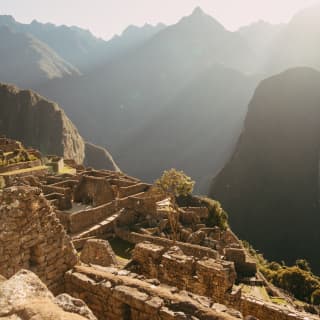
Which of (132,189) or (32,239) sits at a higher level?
(32,239)

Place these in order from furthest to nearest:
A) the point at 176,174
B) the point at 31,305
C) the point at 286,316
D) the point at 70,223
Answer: the point at 176,174, the point at 70,223, the point at 286,316, the point at 31,305

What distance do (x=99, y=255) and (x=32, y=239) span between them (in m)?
4.63

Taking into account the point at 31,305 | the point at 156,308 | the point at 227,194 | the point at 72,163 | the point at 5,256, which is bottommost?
the point at 227,194

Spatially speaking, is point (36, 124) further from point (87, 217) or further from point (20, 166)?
point (87, 217)

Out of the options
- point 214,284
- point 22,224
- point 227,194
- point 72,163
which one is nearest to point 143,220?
point 214,284

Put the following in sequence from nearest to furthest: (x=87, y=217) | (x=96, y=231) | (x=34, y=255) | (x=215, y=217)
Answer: (x=34, y=255)
(x=96, y=231)
(x=87, y=217)
(x=215, y=217)

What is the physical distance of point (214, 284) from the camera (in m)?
8.43

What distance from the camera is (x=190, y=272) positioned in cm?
868

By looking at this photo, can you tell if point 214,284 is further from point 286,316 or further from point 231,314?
point 231,314

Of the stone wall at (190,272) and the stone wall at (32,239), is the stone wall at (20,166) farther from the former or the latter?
the stone wall at (32,239)

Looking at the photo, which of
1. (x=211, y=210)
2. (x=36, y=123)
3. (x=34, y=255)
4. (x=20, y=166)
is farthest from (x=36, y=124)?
(x=34, y=255)

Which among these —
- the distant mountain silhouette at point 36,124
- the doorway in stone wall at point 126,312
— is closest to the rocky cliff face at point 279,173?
the distant mountain silhouette at point 36,124

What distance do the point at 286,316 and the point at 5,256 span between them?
6466mm

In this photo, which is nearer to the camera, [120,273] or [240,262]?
[120,273]
